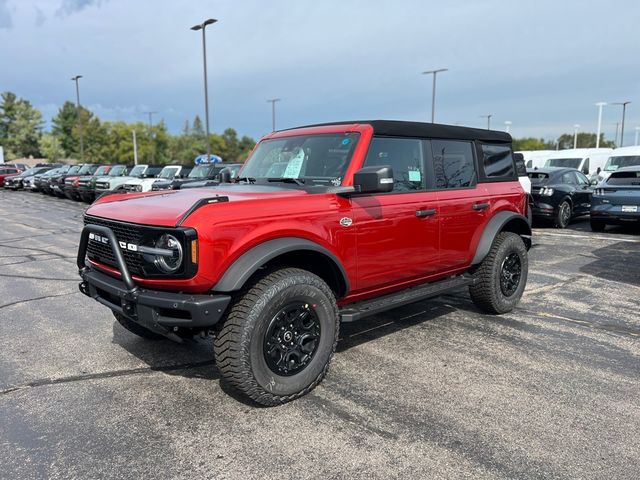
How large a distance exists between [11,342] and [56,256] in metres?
4.75

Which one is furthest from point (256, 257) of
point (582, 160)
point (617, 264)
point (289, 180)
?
point (582, 160)

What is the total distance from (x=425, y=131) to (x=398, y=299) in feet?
5.15

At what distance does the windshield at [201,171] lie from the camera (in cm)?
1673

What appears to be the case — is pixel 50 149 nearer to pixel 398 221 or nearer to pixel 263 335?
pixel 398 221

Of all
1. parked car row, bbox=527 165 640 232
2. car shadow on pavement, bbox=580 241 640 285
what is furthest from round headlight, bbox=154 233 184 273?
parked car row, bbox=527 165 640 232

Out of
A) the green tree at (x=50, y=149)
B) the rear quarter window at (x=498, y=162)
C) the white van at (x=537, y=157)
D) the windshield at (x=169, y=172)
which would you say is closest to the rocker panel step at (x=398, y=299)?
the rear quarter window at (x=498, y=162)

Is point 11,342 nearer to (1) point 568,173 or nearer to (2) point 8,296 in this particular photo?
(2) point 8,296

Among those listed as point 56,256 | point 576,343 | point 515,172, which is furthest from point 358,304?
point 56,256

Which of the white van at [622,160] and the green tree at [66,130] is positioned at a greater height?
the green tree at [66,130]

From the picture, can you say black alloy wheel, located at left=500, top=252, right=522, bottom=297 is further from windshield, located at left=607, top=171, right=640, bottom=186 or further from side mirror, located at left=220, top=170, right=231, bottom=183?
windshield, located at left=607, top=171, right=640, bottom=186

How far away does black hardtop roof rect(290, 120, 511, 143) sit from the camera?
13.8 feet

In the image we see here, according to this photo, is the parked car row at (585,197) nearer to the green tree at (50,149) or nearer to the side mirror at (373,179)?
the side mirror at (373,179)

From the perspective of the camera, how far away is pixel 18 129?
266ft

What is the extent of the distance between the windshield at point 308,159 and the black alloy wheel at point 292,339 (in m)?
1.09
